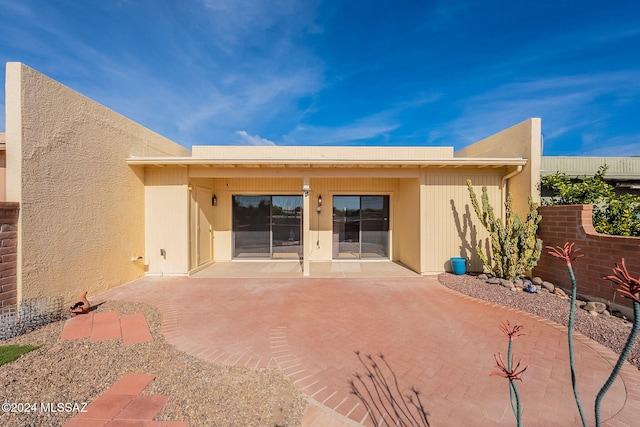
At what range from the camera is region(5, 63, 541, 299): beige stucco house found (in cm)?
470

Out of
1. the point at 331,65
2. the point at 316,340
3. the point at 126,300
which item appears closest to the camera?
the point at 316,340

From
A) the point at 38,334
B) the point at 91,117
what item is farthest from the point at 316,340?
the point at 91,117

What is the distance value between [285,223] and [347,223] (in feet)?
7.44

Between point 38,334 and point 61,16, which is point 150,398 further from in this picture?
point 61,16

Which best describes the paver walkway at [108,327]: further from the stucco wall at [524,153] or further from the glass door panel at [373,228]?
the stucco wall at [524,153]

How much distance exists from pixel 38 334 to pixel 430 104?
1586 centimetres

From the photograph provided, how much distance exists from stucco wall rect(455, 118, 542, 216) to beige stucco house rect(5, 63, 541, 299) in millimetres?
31

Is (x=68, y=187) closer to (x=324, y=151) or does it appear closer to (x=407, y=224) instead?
→ (x=324, y=151)

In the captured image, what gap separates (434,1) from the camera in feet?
26.2

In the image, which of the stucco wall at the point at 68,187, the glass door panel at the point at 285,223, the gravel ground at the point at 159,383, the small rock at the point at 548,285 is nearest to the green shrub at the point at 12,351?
the gravel ground at the point at 159,383

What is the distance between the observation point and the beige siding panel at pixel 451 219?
745 centimetres

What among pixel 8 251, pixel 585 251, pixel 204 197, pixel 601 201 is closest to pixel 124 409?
pixel 8 251

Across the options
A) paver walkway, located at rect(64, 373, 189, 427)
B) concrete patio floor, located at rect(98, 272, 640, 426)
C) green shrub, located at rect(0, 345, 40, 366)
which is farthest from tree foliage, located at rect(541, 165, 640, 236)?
green shrub, located at rect(0, 345, 40, 366)

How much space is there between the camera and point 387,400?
264 centimetres
